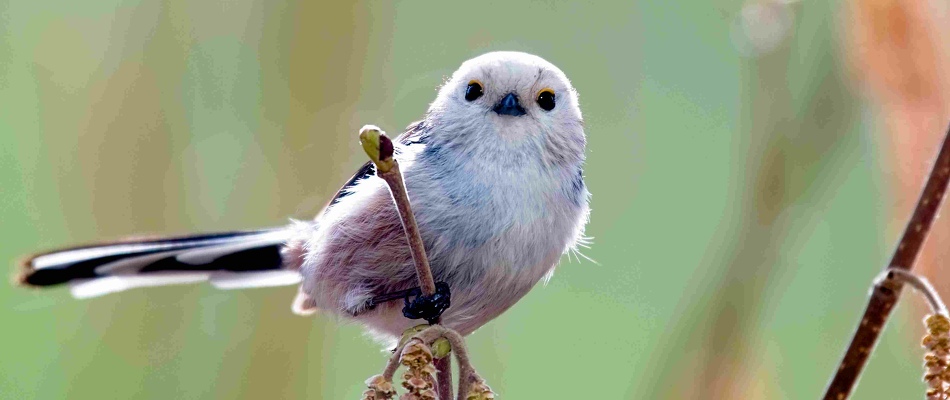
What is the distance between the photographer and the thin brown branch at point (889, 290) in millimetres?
925

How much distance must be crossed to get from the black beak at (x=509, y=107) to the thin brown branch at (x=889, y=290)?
0.96 meters

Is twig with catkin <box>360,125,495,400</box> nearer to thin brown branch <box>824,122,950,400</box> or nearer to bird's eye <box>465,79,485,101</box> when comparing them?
thin brown branch <box>824,122,950,400</box>

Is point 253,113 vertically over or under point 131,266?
over

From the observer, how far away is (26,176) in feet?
9.00

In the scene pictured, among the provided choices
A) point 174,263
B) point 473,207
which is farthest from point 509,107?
point 174,263

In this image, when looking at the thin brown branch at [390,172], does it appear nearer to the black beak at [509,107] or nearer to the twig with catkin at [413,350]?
the twig with catkin at [413,350]

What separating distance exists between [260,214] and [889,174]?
1.59 meters

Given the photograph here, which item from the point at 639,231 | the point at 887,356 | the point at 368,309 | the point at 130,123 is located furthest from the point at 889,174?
the point at 130,123

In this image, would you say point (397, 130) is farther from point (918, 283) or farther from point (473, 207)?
point (918, 283)

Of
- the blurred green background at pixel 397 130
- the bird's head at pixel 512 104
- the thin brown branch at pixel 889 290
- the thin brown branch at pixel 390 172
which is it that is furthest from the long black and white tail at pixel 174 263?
the thin brown branch at pixel 889 290

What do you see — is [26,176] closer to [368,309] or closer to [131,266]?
[131,266]

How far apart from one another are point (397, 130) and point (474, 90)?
3.53 feet

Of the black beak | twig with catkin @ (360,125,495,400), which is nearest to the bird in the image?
the black beak

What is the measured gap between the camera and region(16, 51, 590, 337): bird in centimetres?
171
